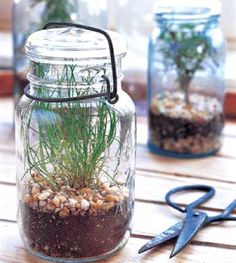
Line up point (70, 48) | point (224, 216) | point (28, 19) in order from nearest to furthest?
point (70, 48) → point (224, 216) → point (28, 19)

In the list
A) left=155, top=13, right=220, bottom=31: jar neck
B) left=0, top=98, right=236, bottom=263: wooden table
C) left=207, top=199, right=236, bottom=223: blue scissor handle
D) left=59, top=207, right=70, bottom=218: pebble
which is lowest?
left=0, top=98, right=236, bottom=263: wooden table

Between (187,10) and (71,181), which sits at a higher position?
(187,10)

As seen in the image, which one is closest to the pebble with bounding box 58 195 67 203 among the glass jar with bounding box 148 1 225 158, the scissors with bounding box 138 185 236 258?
the scissors with bounding box 138 185 236 258

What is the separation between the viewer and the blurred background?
114cm

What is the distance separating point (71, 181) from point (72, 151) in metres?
0.03

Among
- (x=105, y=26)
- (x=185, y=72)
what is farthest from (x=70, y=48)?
(x=105, y=26)

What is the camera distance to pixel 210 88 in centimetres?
111

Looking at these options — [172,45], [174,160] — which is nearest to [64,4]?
[172,45]

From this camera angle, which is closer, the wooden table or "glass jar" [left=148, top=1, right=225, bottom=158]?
the wooden table

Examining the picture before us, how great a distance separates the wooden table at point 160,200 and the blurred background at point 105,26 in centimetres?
10

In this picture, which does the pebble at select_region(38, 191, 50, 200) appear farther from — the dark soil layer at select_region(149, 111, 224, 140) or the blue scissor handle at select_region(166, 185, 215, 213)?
the dark soil layer at select_region(149, 111, 224, 140)

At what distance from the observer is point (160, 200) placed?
2.94 ft

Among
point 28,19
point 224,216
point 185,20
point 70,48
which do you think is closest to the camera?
point 70,48

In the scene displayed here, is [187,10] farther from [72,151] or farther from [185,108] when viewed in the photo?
[72,151]
